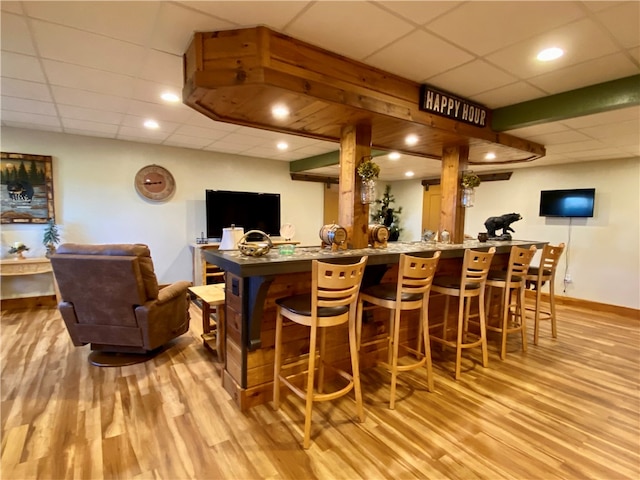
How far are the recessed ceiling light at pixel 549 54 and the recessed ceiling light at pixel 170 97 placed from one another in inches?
114

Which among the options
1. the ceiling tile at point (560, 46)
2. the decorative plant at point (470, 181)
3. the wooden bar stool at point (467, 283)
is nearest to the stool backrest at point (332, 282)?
the wooden bar stool at point (467, 283)

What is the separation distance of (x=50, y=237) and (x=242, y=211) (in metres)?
2.73

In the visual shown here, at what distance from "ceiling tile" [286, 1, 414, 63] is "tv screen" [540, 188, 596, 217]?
4878 millimetres

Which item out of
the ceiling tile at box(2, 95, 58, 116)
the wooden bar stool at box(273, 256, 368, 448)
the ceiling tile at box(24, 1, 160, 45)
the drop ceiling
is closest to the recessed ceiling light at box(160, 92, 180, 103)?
the drop ceiling

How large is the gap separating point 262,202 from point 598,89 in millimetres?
4823

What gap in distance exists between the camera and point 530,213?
579 centimetres

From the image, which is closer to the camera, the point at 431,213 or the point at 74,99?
the point at 74,99

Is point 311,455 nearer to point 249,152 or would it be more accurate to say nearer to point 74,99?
point 74,99

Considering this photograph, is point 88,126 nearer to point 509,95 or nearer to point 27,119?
point 27,119

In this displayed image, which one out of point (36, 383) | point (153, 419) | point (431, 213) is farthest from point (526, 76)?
point (431, 213)

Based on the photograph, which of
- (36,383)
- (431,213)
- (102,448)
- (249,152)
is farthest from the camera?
(431,213)

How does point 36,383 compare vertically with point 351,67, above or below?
below

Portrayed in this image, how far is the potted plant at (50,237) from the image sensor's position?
4.34 m

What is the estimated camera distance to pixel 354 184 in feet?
9.27
